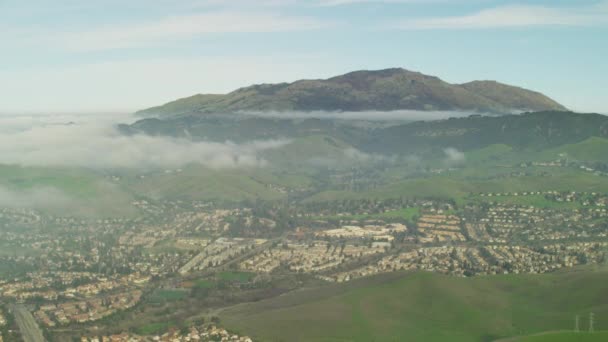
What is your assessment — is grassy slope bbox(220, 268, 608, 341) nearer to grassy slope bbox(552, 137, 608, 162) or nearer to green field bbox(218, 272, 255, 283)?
green field bbox(218, 272, 255, 283)

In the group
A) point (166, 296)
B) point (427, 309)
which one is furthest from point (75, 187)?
point (427, 309)

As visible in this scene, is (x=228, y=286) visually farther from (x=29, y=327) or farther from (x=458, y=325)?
(x=458, y=325)

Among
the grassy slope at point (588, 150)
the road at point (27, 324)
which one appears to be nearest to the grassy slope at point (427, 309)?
the road at point (27, 324)

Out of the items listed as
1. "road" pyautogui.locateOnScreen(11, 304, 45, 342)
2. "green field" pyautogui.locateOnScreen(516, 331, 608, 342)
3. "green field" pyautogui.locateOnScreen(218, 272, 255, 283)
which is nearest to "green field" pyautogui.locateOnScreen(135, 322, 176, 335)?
"road" pyautogui.locateOnScreen(11, 304, 45, 342)

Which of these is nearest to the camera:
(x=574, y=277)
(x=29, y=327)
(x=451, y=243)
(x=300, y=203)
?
(x=29, y=327)

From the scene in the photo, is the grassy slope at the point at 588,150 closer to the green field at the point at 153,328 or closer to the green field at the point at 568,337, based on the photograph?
the green field at the point at 568,337

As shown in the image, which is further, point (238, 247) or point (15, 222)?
point (15, 222)

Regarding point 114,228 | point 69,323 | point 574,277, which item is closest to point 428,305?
point 574,277
